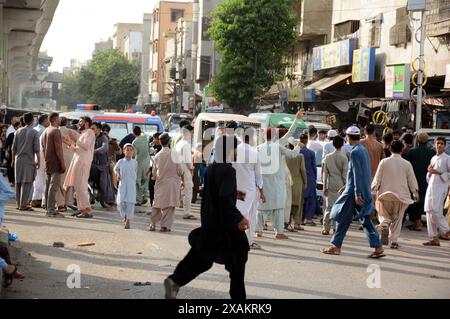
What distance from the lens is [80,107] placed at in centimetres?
2834

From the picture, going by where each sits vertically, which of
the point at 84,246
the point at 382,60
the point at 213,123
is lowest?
the point at 84,246

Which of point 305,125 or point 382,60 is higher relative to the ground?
point 382,60

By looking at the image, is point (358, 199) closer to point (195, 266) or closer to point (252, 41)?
point (195, 266)

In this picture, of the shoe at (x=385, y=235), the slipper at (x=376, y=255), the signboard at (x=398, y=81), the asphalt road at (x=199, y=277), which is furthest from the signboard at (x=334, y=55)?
the slipper at (x=376, y=255)

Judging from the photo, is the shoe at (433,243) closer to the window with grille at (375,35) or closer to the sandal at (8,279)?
the sandal at (8,279)

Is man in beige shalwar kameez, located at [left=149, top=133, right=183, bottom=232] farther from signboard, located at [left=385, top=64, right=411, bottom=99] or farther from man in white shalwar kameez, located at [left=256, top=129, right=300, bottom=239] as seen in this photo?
signboard, located at [left=385, top=64, right=411, bottom=99]

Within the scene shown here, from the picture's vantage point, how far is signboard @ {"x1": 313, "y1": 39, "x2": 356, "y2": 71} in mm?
36656

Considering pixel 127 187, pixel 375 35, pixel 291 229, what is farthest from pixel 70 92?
pixel 127 187

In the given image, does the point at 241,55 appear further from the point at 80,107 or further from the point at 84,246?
the point at 84,246

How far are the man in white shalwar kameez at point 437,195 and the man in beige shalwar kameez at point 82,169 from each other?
5.92 metres

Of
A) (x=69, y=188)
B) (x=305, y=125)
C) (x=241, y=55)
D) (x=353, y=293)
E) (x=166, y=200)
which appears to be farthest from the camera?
(x=241, y=55)
